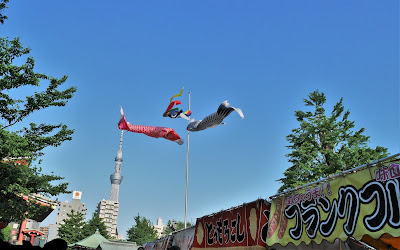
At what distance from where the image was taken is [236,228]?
8.84 m

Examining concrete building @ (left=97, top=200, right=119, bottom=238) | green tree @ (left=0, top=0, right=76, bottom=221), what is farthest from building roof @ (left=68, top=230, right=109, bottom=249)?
concrete building @ (left=97, top=200, right=119, bottom=238)

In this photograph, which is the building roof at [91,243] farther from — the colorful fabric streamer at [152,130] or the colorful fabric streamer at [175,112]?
the colorful fabric streamer at [175,112]

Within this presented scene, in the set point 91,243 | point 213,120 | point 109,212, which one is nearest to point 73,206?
point 109,212

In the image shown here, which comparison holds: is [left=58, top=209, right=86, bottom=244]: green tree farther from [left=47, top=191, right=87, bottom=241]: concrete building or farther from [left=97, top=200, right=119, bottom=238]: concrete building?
[left=97, top=200, right=119, bottom=238]: concrete building

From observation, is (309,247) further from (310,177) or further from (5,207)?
(310,177)

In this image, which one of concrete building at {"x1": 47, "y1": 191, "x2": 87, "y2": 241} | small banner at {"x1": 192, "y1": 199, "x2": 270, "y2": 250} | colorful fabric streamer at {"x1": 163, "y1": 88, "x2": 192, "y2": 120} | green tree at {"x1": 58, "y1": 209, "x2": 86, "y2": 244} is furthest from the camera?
concrete building at {"x1": 47, "y1": 191, "x2": 87, "y2": 241}

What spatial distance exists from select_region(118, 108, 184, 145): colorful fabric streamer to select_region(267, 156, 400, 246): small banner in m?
16.3

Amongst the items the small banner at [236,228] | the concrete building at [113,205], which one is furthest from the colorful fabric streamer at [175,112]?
the concrete building at [113,205]

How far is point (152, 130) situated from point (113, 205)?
538ft

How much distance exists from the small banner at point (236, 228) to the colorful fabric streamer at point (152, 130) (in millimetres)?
11834

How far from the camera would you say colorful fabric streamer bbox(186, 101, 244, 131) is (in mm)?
18328

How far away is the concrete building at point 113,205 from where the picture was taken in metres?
168

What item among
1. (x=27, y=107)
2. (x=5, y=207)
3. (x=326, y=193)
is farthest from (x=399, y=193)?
(x=5, y=207)

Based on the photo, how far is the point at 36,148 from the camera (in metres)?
16.6
